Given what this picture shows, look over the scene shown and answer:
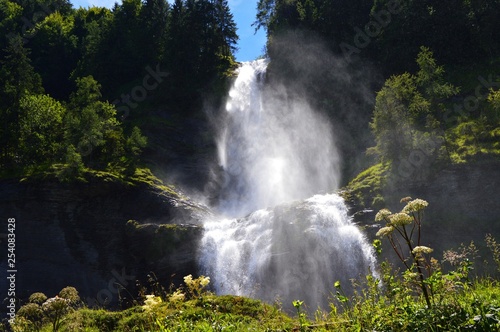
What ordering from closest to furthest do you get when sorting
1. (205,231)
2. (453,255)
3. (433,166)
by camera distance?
(453,255) → (433,166) → (205,231)

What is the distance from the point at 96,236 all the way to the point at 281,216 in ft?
39.8

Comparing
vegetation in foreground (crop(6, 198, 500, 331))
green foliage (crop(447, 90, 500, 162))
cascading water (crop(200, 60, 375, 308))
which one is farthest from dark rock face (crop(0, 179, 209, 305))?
vegetation in foreground (crop(6, 198, 500, 331))

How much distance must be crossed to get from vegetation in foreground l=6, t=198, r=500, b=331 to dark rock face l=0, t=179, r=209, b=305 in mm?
16687

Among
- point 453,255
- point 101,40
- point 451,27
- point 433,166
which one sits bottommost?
point 453,255

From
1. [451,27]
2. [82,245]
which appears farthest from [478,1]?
[82,245]

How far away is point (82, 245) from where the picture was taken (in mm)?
26688

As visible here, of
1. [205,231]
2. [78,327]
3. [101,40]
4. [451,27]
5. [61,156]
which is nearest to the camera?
[78,327]

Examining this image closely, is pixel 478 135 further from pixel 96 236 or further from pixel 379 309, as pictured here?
pixel 96 236

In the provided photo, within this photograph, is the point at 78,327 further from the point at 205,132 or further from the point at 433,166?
the point at 205,132

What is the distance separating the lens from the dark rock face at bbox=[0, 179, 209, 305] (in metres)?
24.7

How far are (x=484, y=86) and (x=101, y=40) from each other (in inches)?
1516

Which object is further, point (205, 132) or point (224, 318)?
point (205, 132)

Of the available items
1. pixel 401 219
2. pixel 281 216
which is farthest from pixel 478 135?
pixel 401 219

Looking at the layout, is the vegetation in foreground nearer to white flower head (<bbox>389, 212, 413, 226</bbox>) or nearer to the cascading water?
white flower head (<bbox>389, 212, 413, 226</bbox>)
